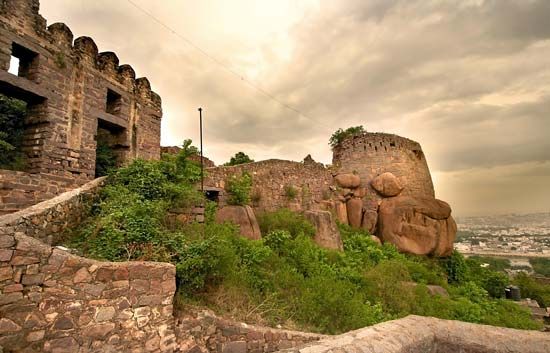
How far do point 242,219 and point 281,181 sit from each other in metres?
4.67

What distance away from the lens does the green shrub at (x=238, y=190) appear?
10945 millimetres

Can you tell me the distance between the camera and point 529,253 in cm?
8744

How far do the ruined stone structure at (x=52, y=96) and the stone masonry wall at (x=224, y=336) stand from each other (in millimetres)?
4459

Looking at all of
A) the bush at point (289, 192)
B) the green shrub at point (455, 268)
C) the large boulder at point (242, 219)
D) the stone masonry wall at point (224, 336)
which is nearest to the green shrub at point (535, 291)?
the green shrub at point (455, 268)

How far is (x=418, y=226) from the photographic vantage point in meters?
15.6

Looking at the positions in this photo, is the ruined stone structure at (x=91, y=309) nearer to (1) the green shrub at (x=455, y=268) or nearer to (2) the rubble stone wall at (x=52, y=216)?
(2) the rubble stone wall at (x=52, y=216)

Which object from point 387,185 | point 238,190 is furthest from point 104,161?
point 387,185

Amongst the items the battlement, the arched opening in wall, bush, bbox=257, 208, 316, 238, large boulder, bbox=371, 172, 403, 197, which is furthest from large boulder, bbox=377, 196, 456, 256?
the arched opening in wall

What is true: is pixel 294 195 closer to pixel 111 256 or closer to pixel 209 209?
pixel 209 209

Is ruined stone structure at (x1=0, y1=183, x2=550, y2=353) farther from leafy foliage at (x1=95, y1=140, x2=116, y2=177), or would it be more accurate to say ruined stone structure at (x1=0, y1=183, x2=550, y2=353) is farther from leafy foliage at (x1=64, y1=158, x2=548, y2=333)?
leafy foliage at (x1=95, y1=140, x2=116, y2=177)

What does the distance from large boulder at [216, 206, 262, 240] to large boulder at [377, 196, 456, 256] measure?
358 inches

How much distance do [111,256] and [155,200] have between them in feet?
6.99

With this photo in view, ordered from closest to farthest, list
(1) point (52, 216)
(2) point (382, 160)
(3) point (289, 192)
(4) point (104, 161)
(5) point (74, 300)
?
(5) point (74, 300) < (1) point (52, 216) < (4) point (104, 161) < (3) point (289, 192) < (2) point (382, 160)

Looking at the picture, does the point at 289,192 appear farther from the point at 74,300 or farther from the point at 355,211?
the point at 74,300
